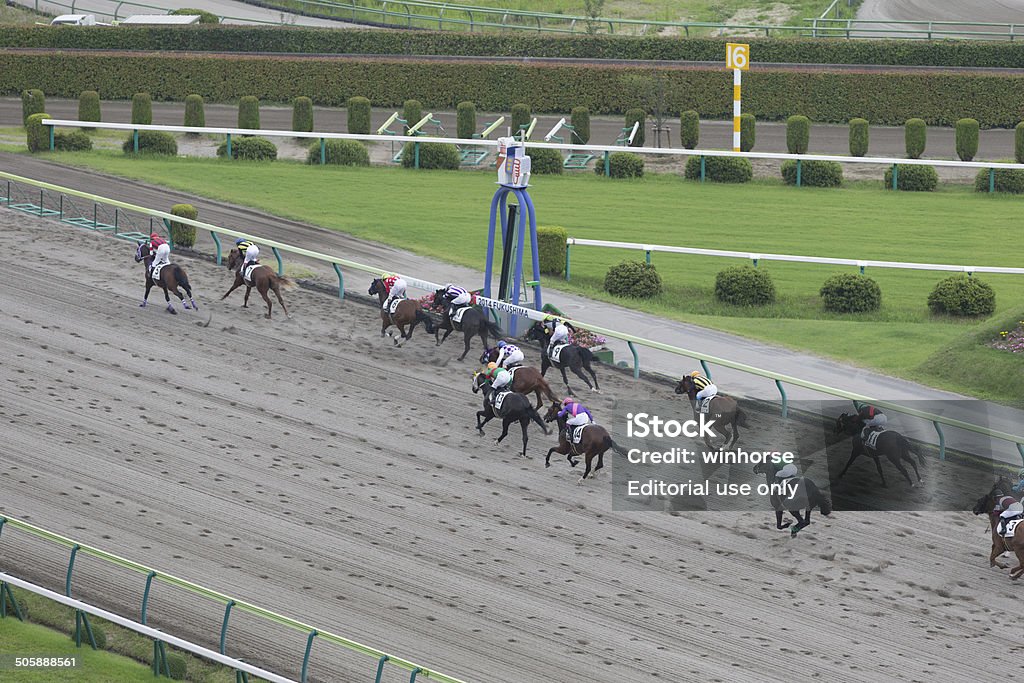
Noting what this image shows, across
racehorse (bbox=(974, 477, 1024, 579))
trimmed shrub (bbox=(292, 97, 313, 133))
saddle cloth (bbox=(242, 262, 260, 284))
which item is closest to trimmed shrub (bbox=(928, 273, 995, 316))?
racehorse (bbox=(974, 477, 1024, 579))

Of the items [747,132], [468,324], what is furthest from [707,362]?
[747,132]

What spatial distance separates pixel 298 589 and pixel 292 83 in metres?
26.7

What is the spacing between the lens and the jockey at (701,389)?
18500 millimetres

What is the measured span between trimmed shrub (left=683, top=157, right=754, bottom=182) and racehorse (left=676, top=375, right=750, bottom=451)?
15628 millimetres

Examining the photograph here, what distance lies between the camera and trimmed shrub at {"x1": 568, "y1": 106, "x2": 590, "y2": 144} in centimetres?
3647

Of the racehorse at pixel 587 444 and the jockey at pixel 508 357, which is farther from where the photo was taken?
the jockey at pixel 508 357

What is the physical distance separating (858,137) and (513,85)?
30.9 feet

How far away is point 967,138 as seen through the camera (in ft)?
115

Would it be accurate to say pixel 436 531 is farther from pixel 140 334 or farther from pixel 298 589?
pixel 140 334

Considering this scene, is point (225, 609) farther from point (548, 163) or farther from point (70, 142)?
point (70, 142)

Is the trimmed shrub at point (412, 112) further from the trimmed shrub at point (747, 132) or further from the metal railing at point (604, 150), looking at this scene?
the trimmed shrub at point (747, 132)

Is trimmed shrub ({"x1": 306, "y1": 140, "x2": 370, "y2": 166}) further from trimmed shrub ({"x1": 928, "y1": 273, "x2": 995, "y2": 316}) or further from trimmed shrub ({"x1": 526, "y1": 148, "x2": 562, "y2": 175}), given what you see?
trimmed shrub ({"x1": 928, "y1": 273, "x2": 995, "y2": 316})

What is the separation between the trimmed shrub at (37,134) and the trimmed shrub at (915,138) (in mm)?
19539

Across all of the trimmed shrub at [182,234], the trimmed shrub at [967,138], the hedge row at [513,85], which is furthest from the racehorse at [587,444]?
the hedge row at [513,85]
